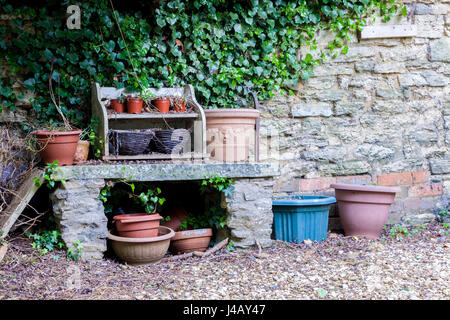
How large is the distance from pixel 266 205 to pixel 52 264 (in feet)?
5.37

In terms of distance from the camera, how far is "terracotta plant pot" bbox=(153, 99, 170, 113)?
3830 mm

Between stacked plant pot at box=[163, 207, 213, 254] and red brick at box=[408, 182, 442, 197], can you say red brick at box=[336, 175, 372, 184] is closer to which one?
red brick at box=[408, 182, 442, 197]

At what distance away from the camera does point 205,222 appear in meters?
4.03

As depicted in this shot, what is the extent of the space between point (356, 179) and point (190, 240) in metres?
1.80

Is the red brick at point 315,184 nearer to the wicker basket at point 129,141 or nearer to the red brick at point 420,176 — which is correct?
the red brick at point 420,176

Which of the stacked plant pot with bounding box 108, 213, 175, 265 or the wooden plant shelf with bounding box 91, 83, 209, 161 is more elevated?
the wooden plant shelf with bounding box 91, 83, 209, 161

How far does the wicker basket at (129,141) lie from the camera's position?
3.60 m

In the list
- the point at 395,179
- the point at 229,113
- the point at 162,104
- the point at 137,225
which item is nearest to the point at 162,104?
the point at 162,104

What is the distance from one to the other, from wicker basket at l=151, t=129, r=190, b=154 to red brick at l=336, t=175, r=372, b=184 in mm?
1661

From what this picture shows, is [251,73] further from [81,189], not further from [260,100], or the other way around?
[81,189]

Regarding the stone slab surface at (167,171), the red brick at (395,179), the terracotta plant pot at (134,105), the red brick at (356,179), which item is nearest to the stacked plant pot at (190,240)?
the stone slab surface at (167,171)

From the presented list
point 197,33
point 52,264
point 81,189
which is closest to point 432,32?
point 197,33

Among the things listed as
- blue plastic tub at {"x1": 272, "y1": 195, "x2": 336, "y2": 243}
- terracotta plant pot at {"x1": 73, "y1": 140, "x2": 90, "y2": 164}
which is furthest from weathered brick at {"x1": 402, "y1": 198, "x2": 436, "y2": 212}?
terracotta plant pot at {"x1": 73, "y1": 140, "x2": 90, "y2": 164}

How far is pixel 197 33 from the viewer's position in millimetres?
4121
